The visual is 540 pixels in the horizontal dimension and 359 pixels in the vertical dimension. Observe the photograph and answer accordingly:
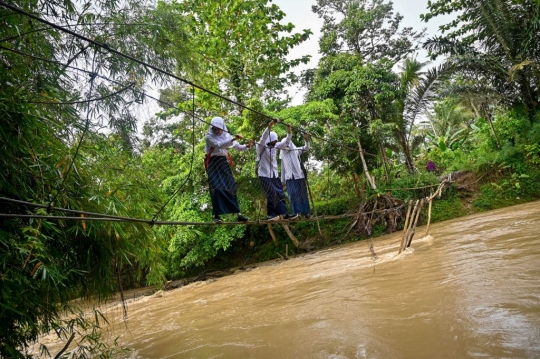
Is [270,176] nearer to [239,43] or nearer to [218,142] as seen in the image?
[218,142]

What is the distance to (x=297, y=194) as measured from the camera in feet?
12.4

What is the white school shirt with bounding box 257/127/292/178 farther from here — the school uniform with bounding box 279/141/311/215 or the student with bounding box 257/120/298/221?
the school uniform with bounding box 279/141/311/215

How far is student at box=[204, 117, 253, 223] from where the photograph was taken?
2867 millimetres

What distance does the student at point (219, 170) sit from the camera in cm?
287

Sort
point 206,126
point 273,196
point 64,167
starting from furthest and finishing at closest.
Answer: point 206,126 → point 273,196 → point 64,167

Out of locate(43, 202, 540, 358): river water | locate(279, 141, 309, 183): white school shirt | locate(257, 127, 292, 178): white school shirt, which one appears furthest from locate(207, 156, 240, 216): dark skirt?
locate(43, 202, 540, 358): river water

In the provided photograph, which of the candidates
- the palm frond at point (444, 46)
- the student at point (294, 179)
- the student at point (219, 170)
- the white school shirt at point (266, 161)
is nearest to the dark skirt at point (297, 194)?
the student at point (294, 179)

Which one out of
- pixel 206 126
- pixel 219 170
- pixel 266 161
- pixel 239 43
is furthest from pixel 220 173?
pixel 239 43

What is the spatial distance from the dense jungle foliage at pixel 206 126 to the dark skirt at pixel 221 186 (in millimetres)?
554

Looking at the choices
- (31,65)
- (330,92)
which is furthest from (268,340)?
(330,92)

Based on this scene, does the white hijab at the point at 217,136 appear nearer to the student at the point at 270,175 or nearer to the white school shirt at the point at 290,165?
the student at the point at 270,175

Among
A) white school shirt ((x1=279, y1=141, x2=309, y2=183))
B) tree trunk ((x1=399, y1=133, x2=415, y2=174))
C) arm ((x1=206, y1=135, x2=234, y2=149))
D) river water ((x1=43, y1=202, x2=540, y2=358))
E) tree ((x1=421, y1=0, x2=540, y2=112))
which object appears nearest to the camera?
river water ((x1=43, y1=202, x2=540, y2=358))

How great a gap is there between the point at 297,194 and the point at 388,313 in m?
1.59

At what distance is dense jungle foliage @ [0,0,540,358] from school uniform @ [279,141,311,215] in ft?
1.54
